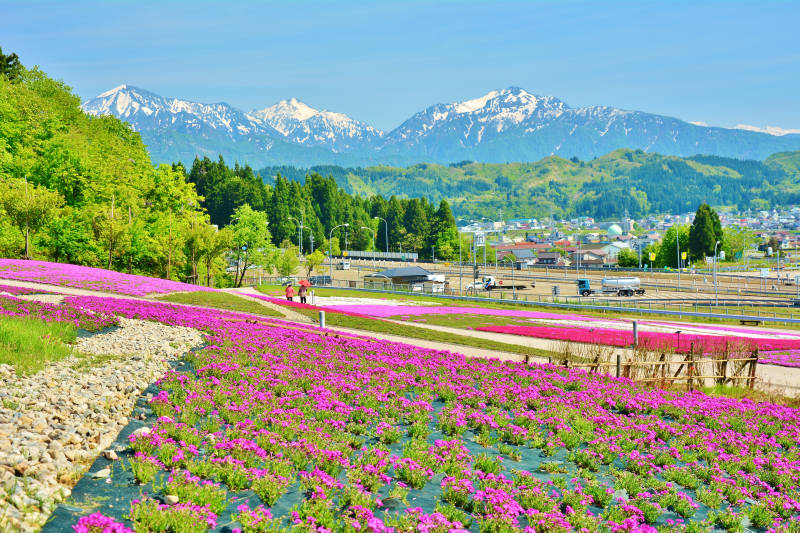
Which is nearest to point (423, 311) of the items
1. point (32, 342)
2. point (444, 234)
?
point (32, 342)

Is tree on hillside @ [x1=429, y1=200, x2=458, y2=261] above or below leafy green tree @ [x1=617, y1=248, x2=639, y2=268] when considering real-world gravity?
above

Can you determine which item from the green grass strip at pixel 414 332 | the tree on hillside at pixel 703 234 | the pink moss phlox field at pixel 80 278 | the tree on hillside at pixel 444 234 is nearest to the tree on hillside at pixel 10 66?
the pink moss phlox field at pixel 80 278

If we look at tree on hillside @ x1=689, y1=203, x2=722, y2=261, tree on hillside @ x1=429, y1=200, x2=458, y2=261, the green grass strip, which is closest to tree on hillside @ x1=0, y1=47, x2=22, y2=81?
the green grass strip

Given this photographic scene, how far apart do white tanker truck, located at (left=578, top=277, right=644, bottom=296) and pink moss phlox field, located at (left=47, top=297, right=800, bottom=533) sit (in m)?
71.8

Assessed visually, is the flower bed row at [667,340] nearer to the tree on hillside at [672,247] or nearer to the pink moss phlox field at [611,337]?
the pink moss phlox field at [611,337]

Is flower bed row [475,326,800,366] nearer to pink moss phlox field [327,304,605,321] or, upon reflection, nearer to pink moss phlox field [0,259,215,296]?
pink moss phlox field [327,304,605,321]

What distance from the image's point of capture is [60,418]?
37.4 feet

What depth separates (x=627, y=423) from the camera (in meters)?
16.5

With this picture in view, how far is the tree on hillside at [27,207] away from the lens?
178 ft

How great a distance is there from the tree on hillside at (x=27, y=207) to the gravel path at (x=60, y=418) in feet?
141

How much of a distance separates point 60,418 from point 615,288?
301 ft

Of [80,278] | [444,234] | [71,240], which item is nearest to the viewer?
[80,278]

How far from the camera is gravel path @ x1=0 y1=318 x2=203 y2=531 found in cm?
857

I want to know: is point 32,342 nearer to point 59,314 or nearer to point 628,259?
point 59,314
